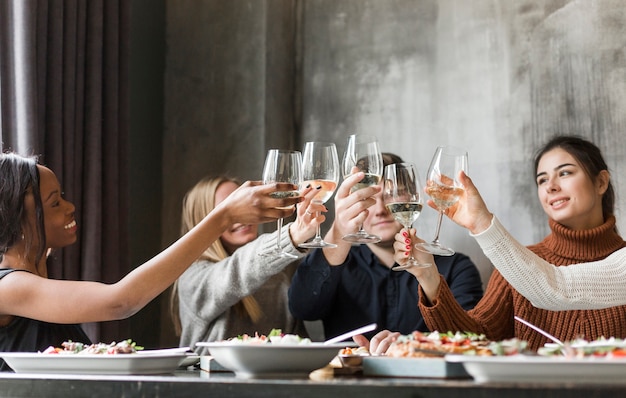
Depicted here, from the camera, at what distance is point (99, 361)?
127cm

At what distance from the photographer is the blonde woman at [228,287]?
103 inches

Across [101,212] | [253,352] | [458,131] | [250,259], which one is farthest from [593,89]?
[253,352]

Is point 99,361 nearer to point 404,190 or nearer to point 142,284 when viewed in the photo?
point 142,284

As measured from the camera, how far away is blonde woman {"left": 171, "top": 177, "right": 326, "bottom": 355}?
261 cm

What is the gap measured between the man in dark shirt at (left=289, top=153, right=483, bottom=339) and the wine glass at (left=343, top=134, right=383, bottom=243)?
0.91 metres

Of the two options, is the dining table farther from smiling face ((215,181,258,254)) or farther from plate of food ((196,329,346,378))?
smiling face ((215,181,258,254))

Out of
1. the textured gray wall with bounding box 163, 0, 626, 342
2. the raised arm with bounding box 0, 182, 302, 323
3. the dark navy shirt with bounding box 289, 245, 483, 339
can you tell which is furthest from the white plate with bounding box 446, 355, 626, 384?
the textured gray wall with bounding box 163, 0, 626, 342

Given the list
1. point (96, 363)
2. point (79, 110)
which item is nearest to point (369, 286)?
point (79, 110)

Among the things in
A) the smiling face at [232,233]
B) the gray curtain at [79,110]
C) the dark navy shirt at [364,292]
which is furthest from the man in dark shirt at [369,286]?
the gray curtain at [79,110]

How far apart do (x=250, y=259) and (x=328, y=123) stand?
1132 millimetres

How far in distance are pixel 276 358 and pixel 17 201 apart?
1.03 meters

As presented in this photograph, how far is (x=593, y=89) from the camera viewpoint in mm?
3109

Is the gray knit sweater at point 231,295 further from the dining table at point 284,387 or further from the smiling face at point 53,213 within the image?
the dining table at point 284,387

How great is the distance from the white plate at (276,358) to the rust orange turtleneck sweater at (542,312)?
86cm
